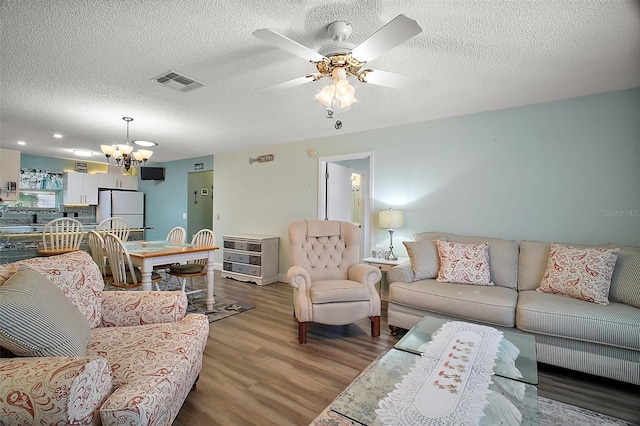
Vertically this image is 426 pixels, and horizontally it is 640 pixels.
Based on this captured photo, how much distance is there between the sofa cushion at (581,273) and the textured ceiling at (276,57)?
1.50 meters

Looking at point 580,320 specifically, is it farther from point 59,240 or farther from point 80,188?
point 80,188

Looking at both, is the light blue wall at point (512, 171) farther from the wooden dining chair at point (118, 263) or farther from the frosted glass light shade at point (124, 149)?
the wooden dining chair at point (118, 263)

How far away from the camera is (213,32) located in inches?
75.5

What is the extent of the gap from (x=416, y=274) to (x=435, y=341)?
123 centimetres

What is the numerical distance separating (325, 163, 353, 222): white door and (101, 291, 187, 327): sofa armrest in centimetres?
303

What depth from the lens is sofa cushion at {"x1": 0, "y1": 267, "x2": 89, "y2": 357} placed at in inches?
43.1

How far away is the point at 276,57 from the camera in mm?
2227

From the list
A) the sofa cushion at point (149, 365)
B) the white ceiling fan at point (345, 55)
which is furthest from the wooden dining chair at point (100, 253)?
the white ceiling fan at point (345, 55)

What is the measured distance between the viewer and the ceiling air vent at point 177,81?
8.26ft

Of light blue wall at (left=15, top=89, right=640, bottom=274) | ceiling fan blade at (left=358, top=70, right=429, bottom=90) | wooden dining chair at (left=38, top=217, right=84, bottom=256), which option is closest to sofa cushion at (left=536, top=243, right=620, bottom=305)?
light blue wall at (left=15, top=89, right=640, bottom=274)

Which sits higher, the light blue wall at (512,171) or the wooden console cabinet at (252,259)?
the light blue wall at (512,171)

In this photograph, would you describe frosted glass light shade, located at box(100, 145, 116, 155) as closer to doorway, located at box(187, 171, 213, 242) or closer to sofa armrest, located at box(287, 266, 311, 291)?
doorway, located at box(187, 171, 213, 242)

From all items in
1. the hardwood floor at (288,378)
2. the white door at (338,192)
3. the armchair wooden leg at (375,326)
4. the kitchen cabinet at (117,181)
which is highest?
the kitchen cabinet at (117,181)

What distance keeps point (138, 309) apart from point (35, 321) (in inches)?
28.8
